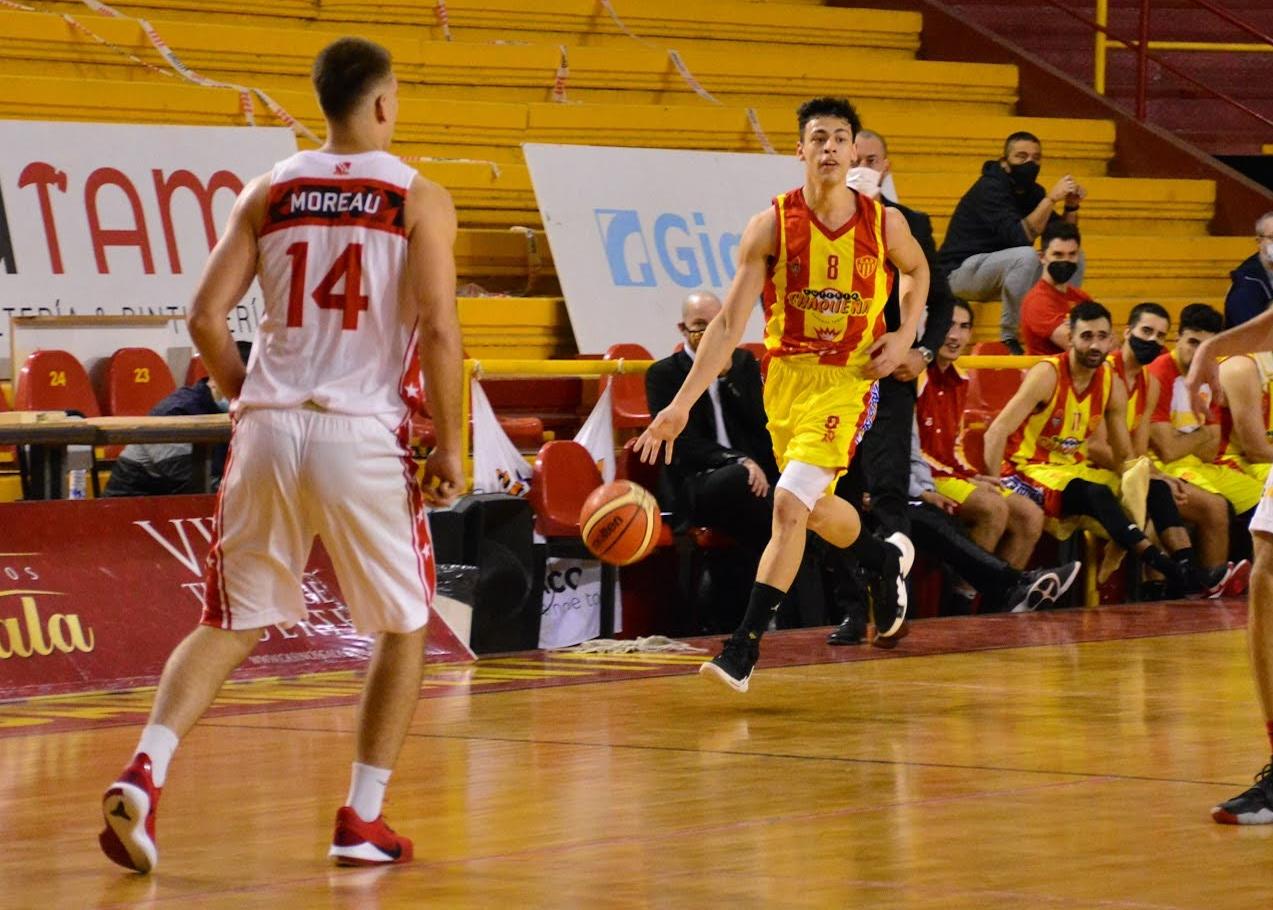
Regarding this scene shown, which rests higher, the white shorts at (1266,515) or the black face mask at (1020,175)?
the black face mask at (1020,175)

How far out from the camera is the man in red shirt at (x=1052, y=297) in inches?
484

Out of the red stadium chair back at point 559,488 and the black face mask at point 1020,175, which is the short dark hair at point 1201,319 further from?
the red stadium chair back at point 559,488

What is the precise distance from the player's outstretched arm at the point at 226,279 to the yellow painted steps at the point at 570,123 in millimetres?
7641

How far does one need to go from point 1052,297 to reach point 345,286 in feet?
27.3

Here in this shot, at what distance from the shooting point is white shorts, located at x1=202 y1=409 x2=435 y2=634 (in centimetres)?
451

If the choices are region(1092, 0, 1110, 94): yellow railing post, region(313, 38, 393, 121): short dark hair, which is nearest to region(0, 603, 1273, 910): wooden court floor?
region(313, 38, 393, 121): short dark hair

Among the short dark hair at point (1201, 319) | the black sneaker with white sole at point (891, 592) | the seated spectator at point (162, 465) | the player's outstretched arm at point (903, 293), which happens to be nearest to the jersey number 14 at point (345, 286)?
the player's outstretched arm at point (903, 293)

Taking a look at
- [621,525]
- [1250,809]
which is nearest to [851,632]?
[621,525]

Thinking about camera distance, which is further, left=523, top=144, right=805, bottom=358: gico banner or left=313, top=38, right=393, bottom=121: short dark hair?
left=523, top=144, right=805, bottom=358: gico banner

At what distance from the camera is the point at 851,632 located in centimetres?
909

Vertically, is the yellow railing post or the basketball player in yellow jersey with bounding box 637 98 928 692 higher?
the yellow railing post

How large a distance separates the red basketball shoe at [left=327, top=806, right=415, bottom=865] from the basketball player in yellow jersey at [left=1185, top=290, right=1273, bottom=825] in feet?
5.99

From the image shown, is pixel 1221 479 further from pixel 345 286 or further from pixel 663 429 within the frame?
pixel 345 286

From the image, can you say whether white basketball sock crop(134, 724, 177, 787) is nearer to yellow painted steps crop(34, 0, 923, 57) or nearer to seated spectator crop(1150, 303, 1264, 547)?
seated spectator crop(1150, 303, 1264, 547)
